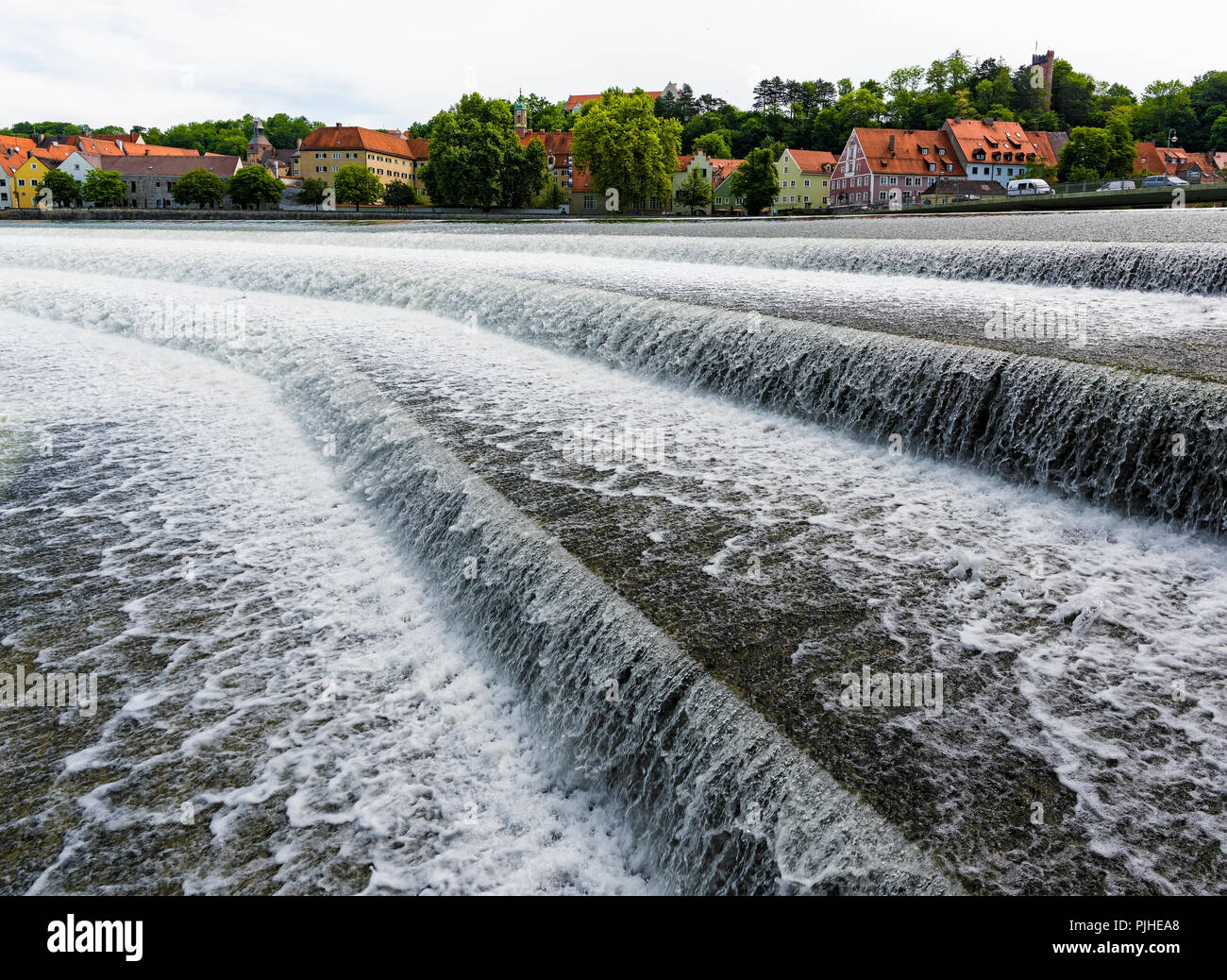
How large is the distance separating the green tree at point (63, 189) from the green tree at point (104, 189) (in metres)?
4.57

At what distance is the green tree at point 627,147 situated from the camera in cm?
6594

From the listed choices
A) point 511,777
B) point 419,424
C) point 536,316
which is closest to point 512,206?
point 536,316

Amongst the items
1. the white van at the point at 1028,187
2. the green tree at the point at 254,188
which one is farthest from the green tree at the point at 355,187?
the white van at the point at 1028,187

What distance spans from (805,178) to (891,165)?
1089cm

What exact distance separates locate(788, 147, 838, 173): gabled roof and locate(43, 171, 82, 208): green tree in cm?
7187

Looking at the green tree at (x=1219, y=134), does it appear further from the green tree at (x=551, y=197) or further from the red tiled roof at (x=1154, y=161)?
the green tree at (x=551, y=197)

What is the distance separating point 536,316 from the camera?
1262 cm

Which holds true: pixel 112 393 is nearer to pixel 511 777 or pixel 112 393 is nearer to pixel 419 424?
pixel 419 424

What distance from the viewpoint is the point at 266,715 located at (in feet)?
15.6

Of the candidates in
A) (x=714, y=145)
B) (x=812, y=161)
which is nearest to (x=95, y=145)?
(x=714, y=145)

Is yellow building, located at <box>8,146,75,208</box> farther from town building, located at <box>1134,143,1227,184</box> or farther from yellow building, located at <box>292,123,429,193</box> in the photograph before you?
town building, located at <box>1134,143,1227,184</box>

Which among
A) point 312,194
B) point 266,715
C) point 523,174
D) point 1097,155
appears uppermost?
point 1097,155

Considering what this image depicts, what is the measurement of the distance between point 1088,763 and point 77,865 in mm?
4296

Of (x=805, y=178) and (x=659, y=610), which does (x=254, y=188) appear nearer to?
(x=805, y=178)
